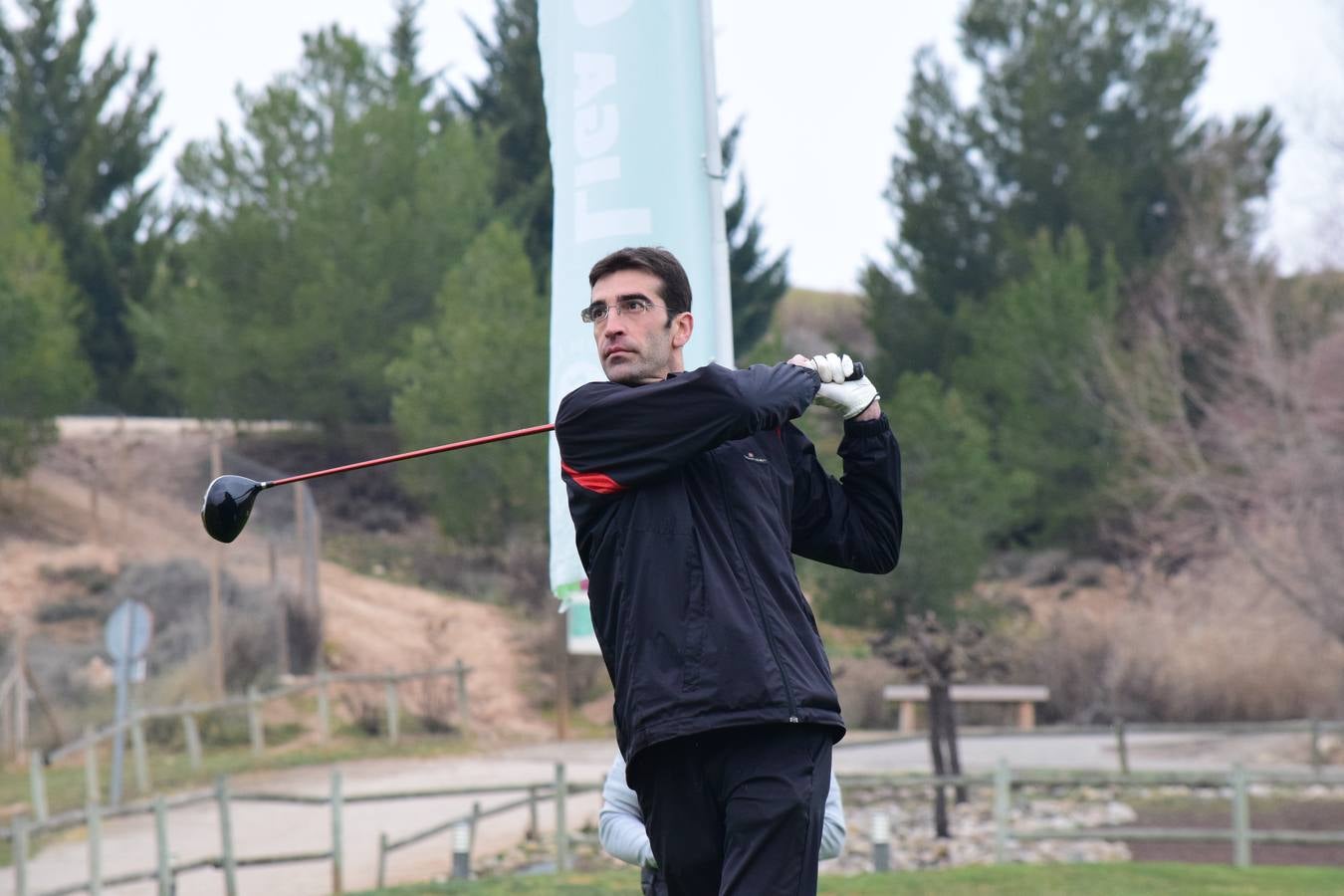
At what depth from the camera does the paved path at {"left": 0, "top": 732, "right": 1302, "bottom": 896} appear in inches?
494

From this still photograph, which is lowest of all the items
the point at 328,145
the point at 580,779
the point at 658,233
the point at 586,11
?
the point at 580,779

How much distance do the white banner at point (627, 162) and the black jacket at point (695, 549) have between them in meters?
3.12

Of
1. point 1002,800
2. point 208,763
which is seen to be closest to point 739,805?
point 1002,800

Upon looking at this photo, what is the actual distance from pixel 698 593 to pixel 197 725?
63.6 feet

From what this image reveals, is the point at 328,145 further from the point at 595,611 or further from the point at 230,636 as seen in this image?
the point at 595,611

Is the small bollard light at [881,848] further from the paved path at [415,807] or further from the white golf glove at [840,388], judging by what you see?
the white golf glove at [840,388]

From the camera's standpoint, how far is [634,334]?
329cm

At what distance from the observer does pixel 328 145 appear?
32.8m

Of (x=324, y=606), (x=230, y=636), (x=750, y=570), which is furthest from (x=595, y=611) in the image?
(x=324, y=606)

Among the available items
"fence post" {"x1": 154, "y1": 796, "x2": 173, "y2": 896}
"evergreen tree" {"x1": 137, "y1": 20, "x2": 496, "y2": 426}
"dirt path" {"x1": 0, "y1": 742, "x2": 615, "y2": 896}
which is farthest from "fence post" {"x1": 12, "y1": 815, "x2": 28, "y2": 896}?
"evergreen tree" {"x1": 137, "y1": 20, "x2": 496, "y2": 426}

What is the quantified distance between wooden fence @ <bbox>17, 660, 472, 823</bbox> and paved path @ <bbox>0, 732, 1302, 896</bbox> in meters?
0.72

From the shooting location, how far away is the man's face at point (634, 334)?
329 centimetres

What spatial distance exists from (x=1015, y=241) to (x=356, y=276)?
1284 centimetres

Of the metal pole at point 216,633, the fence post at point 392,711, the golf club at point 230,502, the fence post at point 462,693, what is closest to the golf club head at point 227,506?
the golf club at point 230,502
